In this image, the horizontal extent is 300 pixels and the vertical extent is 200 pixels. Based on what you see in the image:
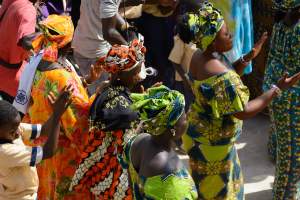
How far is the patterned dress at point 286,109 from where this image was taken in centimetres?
520

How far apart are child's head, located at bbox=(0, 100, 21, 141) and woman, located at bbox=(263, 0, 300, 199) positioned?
7.45 ft

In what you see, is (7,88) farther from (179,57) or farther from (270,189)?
(270,189)

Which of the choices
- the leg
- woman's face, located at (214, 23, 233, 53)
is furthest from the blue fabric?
woman's face, located at (214, 23, 233, 53)

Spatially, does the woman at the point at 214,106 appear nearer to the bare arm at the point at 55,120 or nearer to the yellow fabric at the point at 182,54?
the bare arm at the point at 55,120

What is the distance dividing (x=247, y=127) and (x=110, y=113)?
333cm

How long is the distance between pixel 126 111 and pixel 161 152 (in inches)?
34.1

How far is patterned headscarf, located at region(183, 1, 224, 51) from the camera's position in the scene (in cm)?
443

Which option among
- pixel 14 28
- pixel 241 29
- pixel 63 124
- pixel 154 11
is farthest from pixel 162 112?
pixel 154 11

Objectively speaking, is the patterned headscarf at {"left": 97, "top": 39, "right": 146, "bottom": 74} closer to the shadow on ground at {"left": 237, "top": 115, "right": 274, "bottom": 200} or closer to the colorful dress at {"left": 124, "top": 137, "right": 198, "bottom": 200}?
the colorful dress at {"left": 124, "top": 137, "right": 198, "bottom": 200}

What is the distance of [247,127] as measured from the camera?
745 cm

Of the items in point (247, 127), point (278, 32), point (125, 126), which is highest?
point (278, 32)

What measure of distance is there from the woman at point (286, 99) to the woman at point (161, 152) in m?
1.80

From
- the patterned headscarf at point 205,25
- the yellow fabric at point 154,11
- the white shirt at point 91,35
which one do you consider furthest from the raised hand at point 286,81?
the yellow fabric at point 154,11

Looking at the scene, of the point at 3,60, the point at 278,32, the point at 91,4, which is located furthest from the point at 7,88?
the point at 278,32
